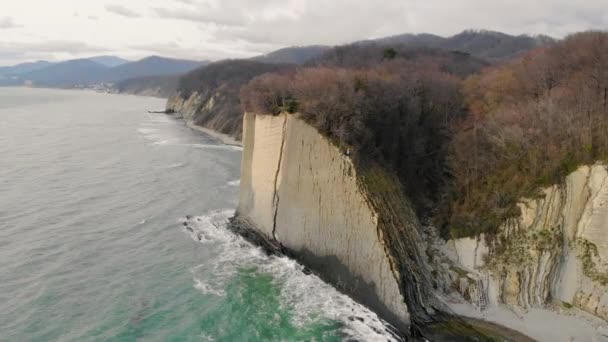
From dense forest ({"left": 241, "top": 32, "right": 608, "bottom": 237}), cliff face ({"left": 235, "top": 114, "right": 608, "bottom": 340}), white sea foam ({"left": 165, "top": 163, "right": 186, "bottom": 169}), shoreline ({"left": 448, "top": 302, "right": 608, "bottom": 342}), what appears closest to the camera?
shoreline ({"left": 448, "top": 302, "right": 608, "bottom": 342})

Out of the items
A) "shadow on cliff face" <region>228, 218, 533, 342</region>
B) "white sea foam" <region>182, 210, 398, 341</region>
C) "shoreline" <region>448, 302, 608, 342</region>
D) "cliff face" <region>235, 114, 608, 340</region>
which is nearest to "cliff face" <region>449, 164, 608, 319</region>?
"cliff face" <region>235, 114, 608, 340</region>

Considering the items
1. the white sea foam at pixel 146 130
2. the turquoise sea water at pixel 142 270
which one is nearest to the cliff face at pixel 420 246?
the turquoise sea water at pixel 142 270

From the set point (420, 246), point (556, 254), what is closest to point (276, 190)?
point (420, 246)

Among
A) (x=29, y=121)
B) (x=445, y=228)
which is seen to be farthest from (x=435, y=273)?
(x=29, y=121)

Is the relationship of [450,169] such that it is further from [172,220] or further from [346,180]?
[172,220]

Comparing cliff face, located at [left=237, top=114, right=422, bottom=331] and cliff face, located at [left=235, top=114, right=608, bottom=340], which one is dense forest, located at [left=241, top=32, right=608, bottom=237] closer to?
cliff face, located at [left=235, top=114, right=608, bottom=340]

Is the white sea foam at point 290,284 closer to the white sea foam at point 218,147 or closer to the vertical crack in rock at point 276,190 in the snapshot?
the vertical crack in rock at point 276,190
